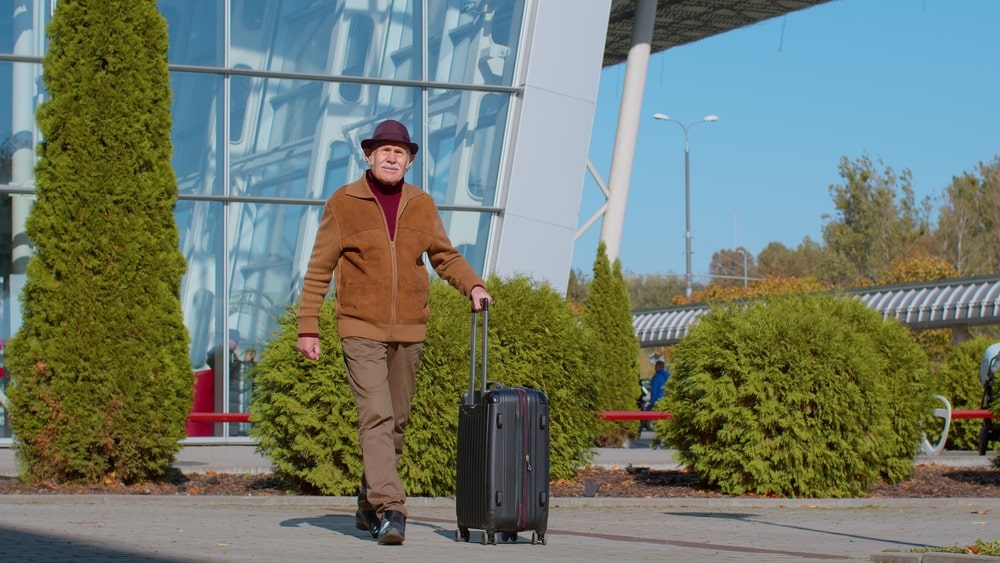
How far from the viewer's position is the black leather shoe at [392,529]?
6.70 meters

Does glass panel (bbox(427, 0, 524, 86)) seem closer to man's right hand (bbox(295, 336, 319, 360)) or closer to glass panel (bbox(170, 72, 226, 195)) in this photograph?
glass panel (bbox(170, 72, 226, 195))

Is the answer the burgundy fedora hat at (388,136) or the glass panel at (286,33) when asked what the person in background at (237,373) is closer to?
the glass panel at (286,33)

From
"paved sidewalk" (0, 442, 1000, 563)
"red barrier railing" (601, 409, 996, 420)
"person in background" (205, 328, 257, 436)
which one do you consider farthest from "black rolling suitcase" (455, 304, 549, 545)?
"person in background" (205, 328, 257, 436)

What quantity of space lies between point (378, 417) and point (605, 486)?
6.17 meters

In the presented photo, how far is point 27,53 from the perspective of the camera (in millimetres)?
16875

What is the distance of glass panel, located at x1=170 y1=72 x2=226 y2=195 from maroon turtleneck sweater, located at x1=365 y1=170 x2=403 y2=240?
418 inches

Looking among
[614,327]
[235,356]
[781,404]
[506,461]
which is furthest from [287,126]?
[506,461]

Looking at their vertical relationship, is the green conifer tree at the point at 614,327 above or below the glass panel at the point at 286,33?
below

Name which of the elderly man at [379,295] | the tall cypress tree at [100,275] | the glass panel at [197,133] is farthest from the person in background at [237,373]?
the elderly man at [379,295]

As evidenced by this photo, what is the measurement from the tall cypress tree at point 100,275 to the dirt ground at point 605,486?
0.20 meters

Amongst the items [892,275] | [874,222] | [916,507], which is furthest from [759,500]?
[874,222]

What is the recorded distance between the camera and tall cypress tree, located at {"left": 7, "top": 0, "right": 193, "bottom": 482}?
10750 mm

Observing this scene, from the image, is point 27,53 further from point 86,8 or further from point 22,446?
point 22,446

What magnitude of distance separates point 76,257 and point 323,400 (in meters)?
2.03
